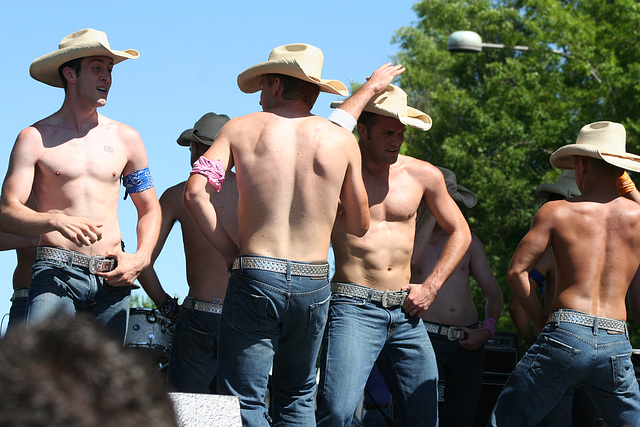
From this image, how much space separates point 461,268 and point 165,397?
584 cm

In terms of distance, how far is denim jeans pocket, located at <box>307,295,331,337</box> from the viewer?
14.2 feet

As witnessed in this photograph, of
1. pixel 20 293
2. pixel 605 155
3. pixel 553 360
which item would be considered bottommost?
pixel 20 293

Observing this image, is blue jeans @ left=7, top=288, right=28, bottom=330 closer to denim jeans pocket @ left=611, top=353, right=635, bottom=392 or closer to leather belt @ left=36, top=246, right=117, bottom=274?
leather belt @ left=36, top=246, right=117, bottom=274

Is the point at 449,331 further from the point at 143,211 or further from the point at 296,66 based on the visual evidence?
the point at 296,66

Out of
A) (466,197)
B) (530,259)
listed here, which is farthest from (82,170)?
(466,197)

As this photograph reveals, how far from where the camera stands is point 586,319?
502 centimetres

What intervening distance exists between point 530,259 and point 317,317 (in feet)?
5.52

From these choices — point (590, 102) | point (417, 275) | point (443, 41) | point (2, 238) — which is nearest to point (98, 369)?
point (2, 238)

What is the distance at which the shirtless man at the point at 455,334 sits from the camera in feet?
21.3

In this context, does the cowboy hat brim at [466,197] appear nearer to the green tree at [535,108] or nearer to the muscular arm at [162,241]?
the muscular arm at [162,241]

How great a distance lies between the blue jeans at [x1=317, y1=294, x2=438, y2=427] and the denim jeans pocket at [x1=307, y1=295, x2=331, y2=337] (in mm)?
585

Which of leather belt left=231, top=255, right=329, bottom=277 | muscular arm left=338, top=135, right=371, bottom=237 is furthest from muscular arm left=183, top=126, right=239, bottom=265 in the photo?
muscular arm left=338, top=135, right=371, bottom=237

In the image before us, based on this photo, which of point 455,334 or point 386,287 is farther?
point 455,334

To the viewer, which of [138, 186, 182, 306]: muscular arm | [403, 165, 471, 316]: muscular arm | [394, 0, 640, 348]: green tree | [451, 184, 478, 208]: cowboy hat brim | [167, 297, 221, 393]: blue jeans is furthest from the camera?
[394, 0, 640, 348]: green tree
